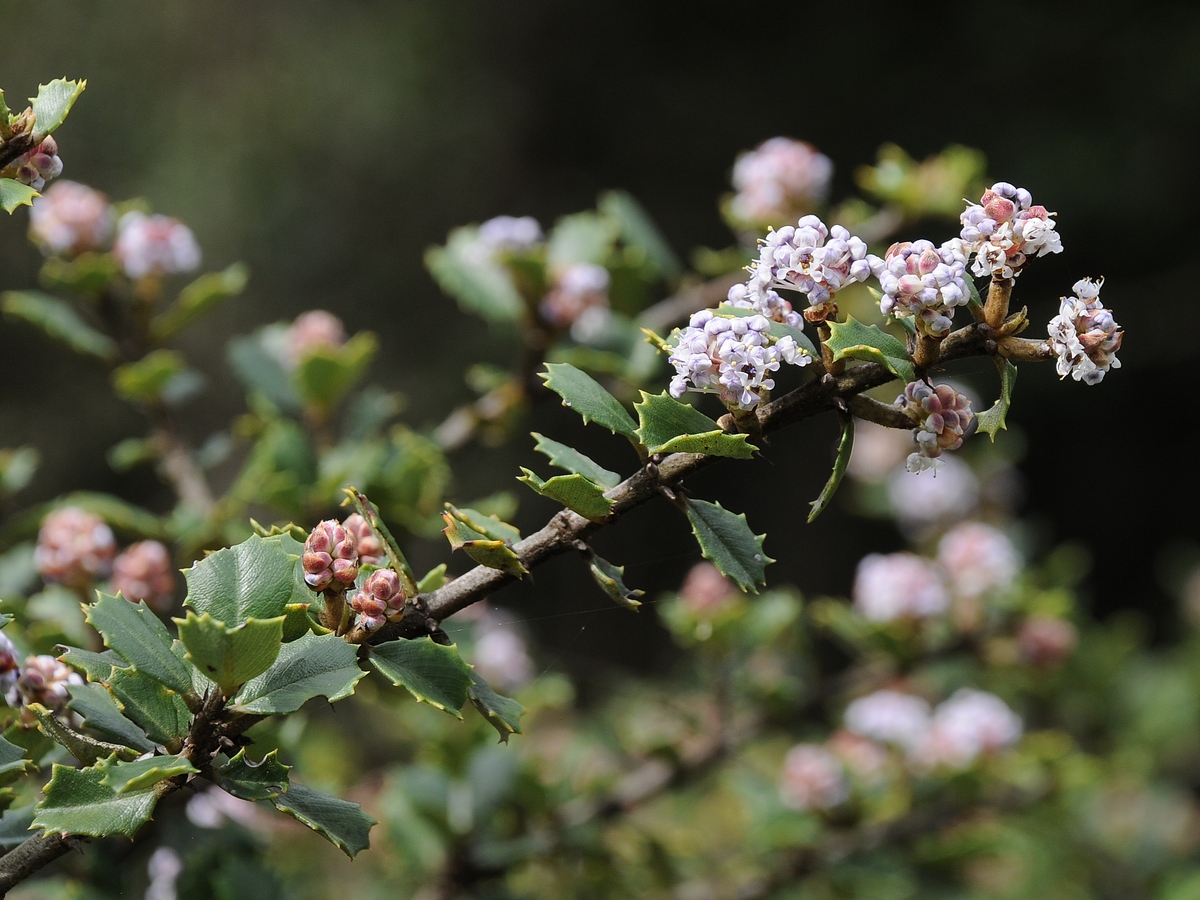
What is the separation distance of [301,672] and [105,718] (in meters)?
0.13

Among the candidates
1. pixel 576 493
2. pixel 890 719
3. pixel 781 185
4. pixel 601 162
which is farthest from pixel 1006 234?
pixel 601 162

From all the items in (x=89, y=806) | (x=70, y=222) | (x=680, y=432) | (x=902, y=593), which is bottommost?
(x=89, y=806)

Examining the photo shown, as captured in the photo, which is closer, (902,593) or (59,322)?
(59,322)

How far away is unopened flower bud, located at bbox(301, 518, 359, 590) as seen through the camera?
545 millimetres

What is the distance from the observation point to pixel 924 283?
526 millimetres

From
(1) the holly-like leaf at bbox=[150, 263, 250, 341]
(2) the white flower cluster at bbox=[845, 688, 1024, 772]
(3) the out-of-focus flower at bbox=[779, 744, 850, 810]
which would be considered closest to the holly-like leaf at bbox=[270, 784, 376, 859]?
(1) the holly-like leaf at bbox=[150, 263, 250, 341]

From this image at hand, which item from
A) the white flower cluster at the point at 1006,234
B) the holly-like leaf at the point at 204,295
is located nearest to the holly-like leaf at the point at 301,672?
the white flower cluster at the point at 1006,234

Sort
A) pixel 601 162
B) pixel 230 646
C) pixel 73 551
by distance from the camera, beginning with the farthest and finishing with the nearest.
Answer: pixel 601 162
pixel 73 551
pixel 230 646

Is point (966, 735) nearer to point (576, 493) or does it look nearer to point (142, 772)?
point (576, 493)

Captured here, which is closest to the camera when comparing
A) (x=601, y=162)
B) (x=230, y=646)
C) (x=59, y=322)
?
(x=230, y=646)

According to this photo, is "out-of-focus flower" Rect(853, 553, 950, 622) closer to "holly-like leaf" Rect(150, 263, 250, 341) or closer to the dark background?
"holly-like leaf" Rect(150, 263, 250, 341)

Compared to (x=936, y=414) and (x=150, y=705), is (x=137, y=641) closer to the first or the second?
(x=150, y=705)

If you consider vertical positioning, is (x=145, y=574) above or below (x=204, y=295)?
below

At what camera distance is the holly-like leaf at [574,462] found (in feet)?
1.99
